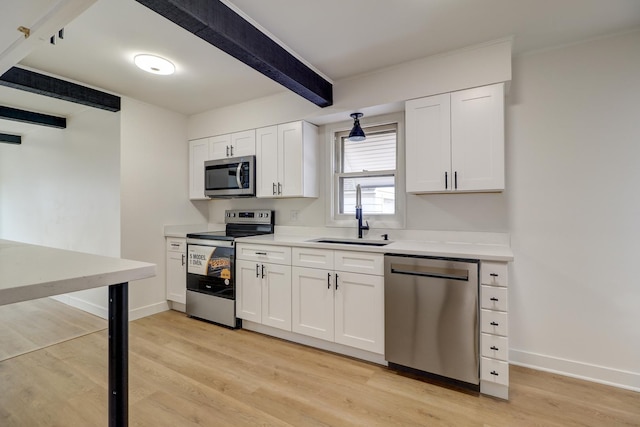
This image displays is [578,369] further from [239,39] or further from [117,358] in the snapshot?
[239,39]

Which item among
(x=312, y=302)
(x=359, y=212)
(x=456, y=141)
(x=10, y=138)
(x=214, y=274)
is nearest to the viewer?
(x=456, y=141)

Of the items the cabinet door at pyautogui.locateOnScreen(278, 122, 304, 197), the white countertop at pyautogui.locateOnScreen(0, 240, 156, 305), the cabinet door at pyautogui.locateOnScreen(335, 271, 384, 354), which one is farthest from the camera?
the cabinet door at pyautogui.locateOnScreen(278, 122, 304, 197)

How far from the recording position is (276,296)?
2.80m

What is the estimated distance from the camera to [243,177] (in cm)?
340

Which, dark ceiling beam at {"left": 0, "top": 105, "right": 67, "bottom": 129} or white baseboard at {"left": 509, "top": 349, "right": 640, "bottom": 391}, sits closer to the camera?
white baseboard at {"left": 509, "top": 349, "right": 640, "bottom": 391}

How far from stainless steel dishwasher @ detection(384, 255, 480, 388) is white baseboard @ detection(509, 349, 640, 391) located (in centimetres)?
69

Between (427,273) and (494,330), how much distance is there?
1.74 ft

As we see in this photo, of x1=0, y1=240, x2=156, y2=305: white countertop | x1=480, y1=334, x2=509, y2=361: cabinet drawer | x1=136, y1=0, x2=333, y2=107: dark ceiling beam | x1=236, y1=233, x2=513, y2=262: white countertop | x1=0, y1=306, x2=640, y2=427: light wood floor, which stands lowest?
x1=0, y1=306, x2=640, y2=427: light wood floor

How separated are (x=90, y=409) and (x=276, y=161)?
243 cm

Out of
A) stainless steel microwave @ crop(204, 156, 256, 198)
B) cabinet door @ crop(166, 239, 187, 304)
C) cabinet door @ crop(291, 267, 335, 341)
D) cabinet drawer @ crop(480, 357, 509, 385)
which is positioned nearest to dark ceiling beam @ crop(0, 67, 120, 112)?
stainless steel microwave @ crop(204, 156, 256, 198)

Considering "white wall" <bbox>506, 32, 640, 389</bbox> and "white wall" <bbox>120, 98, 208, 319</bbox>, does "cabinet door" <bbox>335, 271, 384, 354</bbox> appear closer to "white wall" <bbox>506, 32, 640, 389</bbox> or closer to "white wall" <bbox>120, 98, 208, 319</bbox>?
"white wall" <bbox>506, 32, 640, 389</bbox>

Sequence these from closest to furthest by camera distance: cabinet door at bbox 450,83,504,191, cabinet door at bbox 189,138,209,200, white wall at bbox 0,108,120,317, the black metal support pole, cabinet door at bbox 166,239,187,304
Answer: the black metal support pole, cabinet door at bbox 450,83,504,191, white wall at bbox 0,108,120,317, cabinet door at bbox 166,239,187,304, cabinet door at bbox 189,138,209,200

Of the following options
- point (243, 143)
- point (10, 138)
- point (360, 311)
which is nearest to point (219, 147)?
point (243, 143)

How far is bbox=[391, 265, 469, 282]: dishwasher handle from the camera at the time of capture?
201cm
